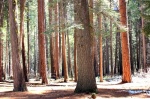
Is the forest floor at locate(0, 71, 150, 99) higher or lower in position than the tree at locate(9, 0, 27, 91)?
lower

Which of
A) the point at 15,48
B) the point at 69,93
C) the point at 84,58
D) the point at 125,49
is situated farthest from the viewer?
the point at 125,49

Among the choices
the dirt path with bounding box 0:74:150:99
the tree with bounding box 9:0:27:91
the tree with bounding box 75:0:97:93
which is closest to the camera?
the dirt path with bounding box 0:74:150:99

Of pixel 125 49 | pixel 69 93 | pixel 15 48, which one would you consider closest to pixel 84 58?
pixel 69 93

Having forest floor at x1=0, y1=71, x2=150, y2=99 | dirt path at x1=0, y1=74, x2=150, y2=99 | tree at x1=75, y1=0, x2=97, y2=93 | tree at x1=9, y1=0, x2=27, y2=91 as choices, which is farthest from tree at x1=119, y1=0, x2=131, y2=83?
tree at x1=9, y1=0, x2=27, y2=91

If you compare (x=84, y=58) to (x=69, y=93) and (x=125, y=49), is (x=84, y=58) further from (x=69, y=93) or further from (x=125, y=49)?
(x=125, y=49)

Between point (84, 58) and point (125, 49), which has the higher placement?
point (125, 49)

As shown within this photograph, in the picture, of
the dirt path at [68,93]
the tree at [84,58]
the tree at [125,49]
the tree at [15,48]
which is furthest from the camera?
the tree at [125,49]

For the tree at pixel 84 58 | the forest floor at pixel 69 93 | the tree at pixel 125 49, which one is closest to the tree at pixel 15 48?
the forest floor at pixel 69 93

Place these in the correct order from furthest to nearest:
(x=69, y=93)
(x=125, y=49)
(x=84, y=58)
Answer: (x=125, y=49)
(x=69, y=93)
(x=84, y=58)

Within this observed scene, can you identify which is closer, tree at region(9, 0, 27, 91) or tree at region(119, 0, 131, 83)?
tree at region(9, 0, 27, 91)

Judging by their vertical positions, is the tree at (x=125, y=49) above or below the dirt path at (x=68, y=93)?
above

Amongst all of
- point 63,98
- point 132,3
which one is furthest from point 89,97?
point 132,3

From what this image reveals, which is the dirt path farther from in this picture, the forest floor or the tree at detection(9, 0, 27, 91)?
the tree at detection(9, 0, 27, 91)

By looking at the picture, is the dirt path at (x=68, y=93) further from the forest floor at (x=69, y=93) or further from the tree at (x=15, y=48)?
the tree at (x=15, y=48)
